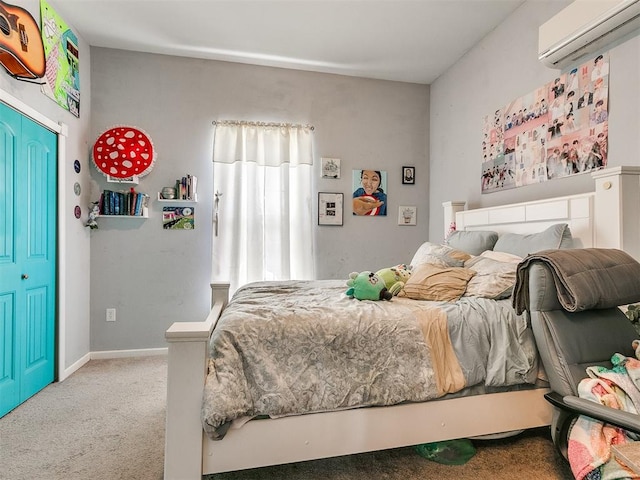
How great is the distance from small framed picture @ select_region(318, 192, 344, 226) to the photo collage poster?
137cm

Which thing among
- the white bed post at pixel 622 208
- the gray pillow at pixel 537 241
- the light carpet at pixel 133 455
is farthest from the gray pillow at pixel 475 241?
the light carpet at pixel 133 455

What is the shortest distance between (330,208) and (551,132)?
1.98 metres

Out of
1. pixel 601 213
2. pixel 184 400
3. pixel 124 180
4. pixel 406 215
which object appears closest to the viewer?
pixel 184 400

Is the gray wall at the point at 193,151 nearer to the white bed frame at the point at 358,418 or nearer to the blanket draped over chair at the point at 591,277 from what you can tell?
the white bed frame at the point at 358,418

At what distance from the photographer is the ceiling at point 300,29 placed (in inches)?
105

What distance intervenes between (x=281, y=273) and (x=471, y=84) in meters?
2.47

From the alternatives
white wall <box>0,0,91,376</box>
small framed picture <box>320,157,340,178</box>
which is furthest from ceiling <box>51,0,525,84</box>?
small framed picture <box>320,157,340,178</box>

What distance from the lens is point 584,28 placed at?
195cm

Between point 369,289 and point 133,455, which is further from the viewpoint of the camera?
point 369,289

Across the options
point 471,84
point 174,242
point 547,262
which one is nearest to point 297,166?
point 174,242

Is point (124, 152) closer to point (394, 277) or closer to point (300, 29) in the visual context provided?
point (300, 29)

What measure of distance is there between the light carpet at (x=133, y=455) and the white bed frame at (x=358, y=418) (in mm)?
164

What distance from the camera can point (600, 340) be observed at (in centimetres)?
150

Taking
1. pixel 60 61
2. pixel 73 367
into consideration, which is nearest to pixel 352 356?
pixel 73 367
